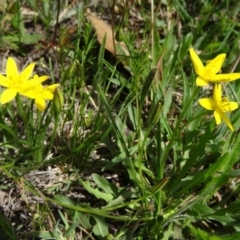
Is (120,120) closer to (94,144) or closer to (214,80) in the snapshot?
(94,144)

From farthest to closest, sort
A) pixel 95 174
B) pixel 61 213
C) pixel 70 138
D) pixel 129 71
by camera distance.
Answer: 1. pixel 129 71
2. pixel 70 138
3. pixel 95 174
4. pixel 61 213

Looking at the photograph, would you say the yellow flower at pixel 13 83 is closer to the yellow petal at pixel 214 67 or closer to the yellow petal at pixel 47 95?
the yellow petal at pixel 47 95

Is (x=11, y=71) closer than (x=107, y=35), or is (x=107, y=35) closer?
(x=11, y=71)

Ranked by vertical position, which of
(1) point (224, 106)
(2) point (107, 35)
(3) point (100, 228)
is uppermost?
(1) point (224, 106)

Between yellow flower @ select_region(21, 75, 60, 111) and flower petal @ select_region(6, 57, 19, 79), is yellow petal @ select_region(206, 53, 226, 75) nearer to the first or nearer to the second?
yellow flower @ select_region(21, 75, 60, 111)

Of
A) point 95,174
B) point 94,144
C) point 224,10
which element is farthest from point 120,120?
point 224,10

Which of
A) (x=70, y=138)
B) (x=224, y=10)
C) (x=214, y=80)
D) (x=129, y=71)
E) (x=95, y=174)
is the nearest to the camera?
(x=214, y=80)

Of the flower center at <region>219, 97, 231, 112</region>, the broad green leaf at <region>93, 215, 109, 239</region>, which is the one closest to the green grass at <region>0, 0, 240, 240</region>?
the broad green leaf at <region>93, 215, 109, 239</region>

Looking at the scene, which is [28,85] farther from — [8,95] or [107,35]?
[107,35]

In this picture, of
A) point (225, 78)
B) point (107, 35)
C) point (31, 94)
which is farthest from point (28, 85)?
point (107, 35)

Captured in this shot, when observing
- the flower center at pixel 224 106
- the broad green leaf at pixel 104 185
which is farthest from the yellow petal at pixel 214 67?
the broad green leaf at pixel 104 185
